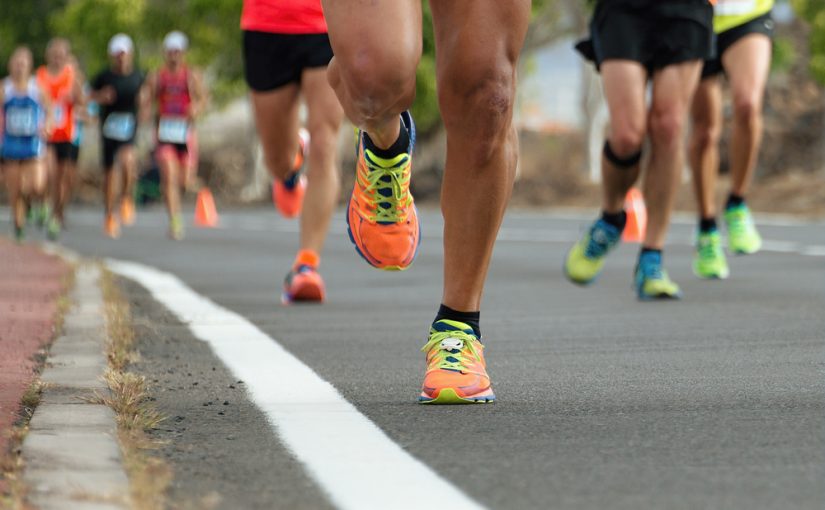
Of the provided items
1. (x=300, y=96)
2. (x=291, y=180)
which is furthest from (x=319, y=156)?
(x=291, y=180)

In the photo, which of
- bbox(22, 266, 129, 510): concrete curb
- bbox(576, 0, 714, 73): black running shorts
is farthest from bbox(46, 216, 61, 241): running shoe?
bbox(22, 266, 129, 510): concrete curb

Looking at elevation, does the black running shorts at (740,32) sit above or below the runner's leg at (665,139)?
above

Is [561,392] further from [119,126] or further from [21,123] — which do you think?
[119,126]

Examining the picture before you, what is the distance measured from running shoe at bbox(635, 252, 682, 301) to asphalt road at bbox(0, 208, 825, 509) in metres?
0.08

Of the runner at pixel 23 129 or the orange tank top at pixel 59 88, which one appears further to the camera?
the orange tank top at pixel 59 88

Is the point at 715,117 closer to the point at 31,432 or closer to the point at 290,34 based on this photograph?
the point at 290,34

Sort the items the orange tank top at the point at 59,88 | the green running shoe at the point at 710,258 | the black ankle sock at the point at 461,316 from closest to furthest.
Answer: the black ankle sock at the point at 461,316 < the green running shoe at the point at 710,258 < the orange tank top at the point at 59,88

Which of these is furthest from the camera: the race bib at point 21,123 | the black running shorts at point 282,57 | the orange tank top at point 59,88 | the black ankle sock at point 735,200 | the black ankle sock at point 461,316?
the orange tank top at point 59,88

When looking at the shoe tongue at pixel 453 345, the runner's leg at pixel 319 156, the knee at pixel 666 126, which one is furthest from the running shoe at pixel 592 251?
the shoe tongue at pixel 453 345

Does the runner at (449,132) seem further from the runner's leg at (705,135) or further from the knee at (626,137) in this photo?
the runner's leg at (705,135)

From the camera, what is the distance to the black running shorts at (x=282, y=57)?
7.68 meters

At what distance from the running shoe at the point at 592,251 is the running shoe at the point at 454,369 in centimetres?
352

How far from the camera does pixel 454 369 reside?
4.27 metres

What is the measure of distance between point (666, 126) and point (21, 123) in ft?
34.3
